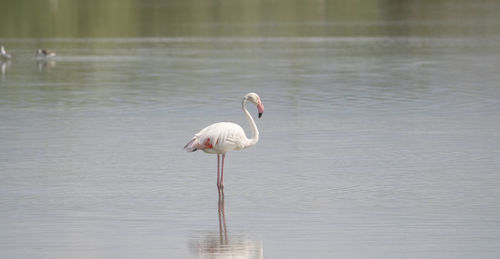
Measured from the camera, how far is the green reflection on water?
52406mm

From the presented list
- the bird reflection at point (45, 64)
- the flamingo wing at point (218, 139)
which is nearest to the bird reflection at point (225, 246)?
the flamingo wing at point (218, 139)

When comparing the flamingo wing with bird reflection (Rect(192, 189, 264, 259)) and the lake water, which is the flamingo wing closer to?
the lake water

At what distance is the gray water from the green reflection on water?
22644 millimetres

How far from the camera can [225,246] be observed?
32.4 feet

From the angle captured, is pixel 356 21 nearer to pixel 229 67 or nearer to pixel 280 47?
pixel 280 47

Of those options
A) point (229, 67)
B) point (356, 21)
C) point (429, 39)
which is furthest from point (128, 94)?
point (356, 21)

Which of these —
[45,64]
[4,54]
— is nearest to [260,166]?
[45,64]

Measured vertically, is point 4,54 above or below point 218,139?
below

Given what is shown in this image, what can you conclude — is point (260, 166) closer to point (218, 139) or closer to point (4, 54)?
point (218, 139)

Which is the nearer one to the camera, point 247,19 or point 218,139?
point 218,139

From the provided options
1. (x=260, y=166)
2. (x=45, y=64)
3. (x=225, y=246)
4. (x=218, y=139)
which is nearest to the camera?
(x=225, y=246)

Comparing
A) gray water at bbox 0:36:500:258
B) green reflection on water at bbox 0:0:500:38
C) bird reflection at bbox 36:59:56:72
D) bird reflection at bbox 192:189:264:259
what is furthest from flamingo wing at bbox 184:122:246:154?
green reflection on water at bbox 0:0:500:38

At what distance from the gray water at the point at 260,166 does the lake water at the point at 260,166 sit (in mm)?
33

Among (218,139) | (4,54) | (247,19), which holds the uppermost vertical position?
(218,139)
